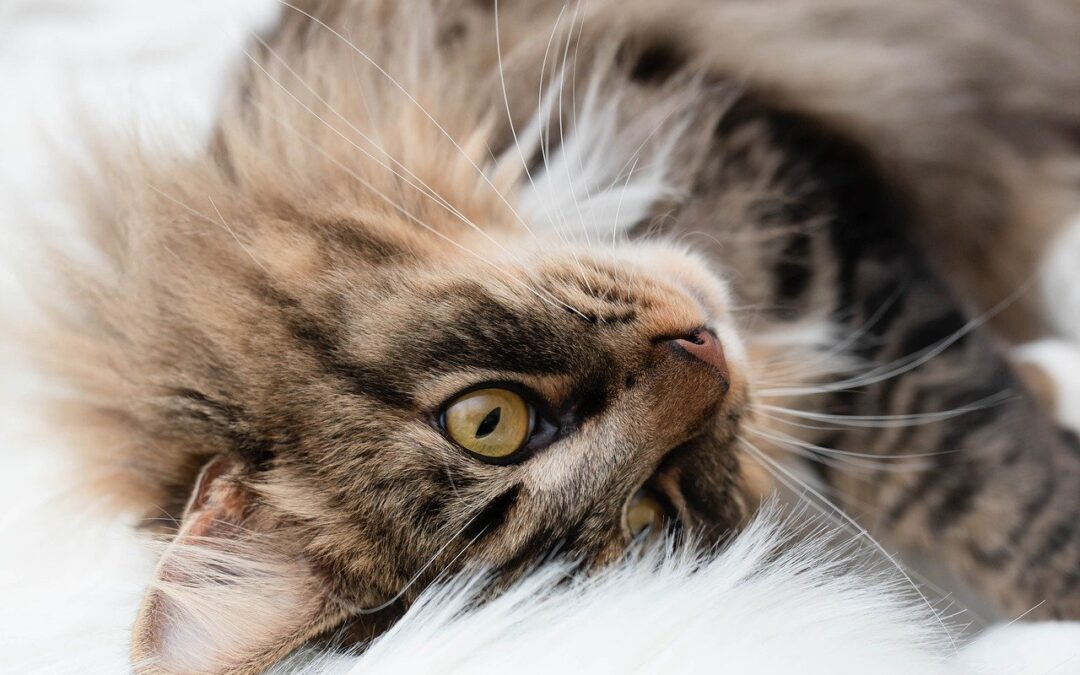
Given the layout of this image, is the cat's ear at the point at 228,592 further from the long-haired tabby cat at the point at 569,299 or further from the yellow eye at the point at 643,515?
the yellow eye at the point at 643,515

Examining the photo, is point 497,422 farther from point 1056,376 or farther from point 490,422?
point 1056,376

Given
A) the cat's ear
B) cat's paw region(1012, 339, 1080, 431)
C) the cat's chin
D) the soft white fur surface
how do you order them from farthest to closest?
the soft white fur surface < cat's paw region(1012, 339, 1080, 431) < the cat's chin < the cat's ear

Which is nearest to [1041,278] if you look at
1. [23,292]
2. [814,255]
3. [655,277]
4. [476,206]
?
[814,255]

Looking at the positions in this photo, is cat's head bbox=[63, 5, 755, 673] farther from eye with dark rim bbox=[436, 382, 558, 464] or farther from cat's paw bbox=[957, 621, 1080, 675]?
cat's paw bbox=[957, 621, 1080, 675]

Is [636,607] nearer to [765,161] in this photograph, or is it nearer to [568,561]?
[568,561]

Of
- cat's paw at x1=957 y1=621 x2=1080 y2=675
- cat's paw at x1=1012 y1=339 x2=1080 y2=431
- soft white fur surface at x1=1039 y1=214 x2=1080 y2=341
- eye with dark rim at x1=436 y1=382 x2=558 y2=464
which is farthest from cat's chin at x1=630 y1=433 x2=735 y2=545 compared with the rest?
soft white fur surface at x1=1039 y1=214 x2=1080 y2=341

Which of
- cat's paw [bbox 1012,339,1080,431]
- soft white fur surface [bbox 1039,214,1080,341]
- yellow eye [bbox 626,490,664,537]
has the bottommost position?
yellow eye [bbox 626,490,664,537]
